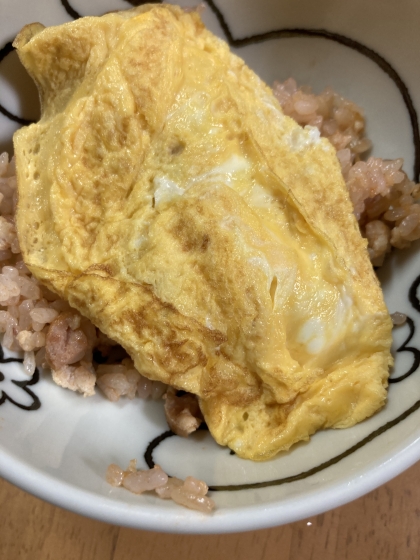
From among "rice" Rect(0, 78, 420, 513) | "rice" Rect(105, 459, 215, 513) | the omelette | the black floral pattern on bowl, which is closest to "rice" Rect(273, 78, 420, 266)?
"rice" Rect(0, 78, 420, 513)

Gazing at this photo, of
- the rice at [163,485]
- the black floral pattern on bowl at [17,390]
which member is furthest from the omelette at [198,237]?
the black floral pattern on bowl at [17,390]

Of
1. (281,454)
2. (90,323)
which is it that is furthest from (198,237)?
(281,454)

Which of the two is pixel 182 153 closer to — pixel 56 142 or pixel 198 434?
pixel 56 142

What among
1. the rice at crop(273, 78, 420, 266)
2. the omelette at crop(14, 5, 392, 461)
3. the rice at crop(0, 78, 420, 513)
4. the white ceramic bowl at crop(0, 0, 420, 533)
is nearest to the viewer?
the white ceramic bowl at crop(0, 0, 420, 533)

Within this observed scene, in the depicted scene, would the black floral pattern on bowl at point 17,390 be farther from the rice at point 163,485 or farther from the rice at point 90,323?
the rice at point 163,485

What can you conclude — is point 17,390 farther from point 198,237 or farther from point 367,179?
point 367,179

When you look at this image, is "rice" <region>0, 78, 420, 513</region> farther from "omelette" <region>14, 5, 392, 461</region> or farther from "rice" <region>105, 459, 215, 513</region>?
"omelette" <region>14, 5, 392, 461</region>

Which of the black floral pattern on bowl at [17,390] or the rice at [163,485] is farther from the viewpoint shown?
the black floral pattern on bowl at [17,390]
